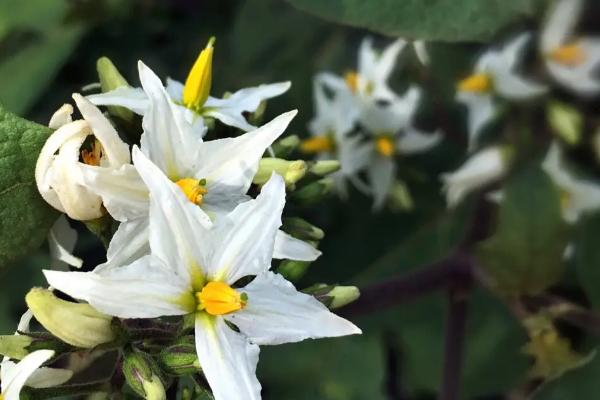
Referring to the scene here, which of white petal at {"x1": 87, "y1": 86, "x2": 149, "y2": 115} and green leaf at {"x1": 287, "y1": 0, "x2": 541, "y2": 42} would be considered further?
green leaf at {"x1": 287, "y1": 0, "x2": 541, "y2": 42}

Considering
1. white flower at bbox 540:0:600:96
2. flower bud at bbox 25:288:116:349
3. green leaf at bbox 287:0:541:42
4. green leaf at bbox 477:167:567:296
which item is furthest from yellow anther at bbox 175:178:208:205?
white flower at bbox 540:0:600:96

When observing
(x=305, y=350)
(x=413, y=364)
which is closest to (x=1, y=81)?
(x=305, y=350)

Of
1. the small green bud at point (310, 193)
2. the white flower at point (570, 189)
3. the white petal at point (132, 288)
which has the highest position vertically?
the white petal at point (132, 288)

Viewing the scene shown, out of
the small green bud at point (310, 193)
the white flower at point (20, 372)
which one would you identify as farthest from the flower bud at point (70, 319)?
the small green bud at point (310, 193)

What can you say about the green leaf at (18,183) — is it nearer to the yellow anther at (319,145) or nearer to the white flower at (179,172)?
the white flower at (179,172)

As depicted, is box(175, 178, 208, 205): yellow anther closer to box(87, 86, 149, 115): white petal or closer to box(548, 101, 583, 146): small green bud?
box(87, 86, 149, 115): white petal

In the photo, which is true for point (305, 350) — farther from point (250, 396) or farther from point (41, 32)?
point (250, 396)

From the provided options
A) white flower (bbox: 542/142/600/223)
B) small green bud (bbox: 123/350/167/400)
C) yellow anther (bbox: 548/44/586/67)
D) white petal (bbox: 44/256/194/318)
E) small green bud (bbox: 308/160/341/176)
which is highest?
white petal (bbox: 44/256/194/318)
